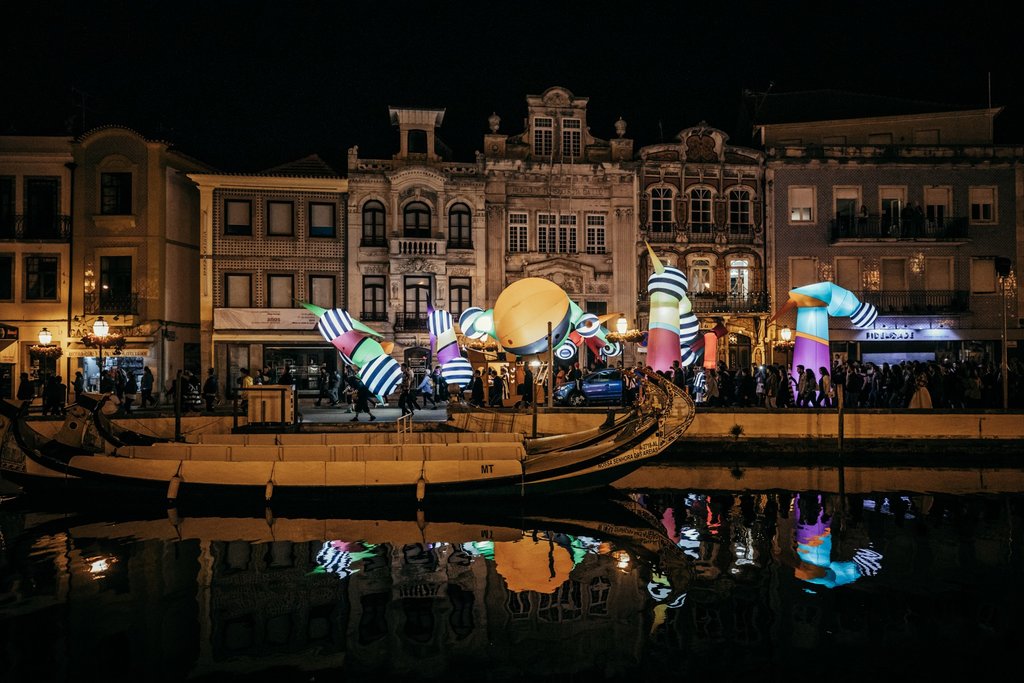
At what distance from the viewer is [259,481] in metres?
18.2

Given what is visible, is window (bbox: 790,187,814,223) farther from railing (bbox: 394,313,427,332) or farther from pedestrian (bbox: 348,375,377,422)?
pedestrian (bbox: 348,375,377,422)

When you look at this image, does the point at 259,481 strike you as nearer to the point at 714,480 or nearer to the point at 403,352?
the point at 714,480

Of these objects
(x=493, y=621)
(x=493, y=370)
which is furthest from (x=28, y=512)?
(x=493, y=370)

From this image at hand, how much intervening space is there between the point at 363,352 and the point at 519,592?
1654 cm

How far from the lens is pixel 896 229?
130 feet

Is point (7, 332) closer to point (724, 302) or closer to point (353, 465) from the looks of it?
point (353, 465)

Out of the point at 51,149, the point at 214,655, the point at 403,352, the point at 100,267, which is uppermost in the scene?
the point at 51,149

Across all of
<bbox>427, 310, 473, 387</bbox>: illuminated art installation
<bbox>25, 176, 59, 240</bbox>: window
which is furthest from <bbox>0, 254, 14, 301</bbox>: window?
<bbox>427, 310, 473, 387</bbox>: illuminated art installation

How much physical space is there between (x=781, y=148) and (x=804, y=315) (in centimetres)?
1544

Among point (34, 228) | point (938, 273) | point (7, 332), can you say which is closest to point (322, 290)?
point (34, 228)

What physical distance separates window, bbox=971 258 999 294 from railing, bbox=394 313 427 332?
25.2m

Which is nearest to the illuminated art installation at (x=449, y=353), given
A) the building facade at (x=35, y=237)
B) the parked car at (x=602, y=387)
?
the parked car at (x=602, y=387)

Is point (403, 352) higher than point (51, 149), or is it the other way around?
point (51, 149)

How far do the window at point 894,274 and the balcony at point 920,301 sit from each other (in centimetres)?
55
